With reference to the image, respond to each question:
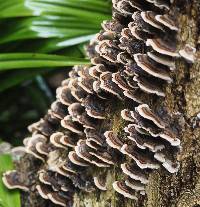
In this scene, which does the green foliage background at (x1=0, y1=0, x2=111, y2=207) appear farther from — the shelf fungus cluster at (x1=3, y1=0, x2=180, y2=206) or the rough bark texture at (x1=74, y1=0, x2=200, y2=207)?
the rough bark texture at (x1=74, y1=0, x2=200, y2=207)

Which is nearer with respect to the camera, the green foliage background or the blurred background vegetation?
the green foliage background

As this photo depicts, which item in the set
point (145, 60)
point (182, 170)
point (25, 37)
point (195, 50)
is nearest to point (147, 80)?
point (145, 60)

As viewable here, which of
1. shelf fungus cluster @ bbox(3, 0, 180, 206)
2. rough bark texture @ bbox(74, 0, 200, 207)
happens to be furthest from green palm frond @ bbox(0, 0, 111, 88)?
rough bark texture @ bbox(74, 0, 200, 207)

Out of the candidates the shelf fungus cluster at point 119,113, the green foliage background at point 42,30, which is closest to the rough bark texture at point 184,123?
the shelf fungus cluster at point 119,113

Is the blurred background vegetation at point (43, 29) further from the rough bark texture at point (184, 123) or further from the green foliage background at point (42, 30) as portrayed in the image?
the rough bark texture at point (184, 123)

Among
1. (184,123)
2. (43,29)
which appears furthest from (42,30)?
(184,123)

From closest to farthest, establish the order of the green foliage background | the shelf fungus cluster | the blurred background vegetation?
the shelf fungus cluster → the green foliage background → the blurred background vegetation

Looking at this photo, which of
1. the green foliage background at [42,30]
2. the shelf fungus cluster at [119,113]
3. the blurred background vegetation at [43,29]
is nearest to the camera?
the shelf fungus cluster at [119,113]
